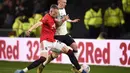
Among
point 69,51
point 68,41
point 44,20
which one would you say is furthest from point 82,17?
point 44,20

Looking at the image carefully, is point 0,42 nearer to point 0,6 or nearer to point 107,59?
point 0,6

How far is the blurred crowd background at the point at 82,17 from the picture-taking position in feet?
69.8

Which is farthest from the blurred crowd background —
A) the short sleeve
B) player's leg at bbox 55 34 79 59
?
the short sleeve

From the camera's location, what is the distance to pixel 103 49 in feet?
66.0

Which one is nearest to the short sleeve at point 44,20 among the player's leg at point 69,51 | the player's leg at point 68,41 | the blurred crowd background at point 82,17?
the player's leg at point 69,51

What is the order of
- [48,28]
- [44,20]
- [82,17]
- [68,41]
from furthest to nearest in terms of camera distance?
1. [82,17]
2. [68,41]
3. [48,28]
4. [44,20]

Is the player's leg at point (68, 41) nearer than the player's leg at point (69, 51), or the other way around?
the player's leg at point (69, 51)

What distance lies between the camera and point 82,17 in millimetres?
22922

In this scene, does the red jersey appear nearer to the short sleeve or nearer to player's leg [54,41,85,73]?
the short sleeve

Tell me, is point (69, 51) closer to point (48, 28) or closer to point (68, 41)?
point (48, 28)

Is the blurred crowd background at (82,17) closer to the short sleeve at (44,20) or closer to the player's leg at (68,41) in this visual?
the player's leg at (68,41)

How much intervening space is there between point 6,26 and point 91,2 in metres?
4.64

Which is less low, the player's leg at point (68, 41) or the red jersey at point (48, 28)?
the red jersey at point (48, 28)

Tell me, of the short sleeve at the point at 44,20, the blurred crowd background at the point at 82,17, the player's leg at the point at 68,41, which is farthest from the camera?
the blurred crowd background at the point at 82,17
